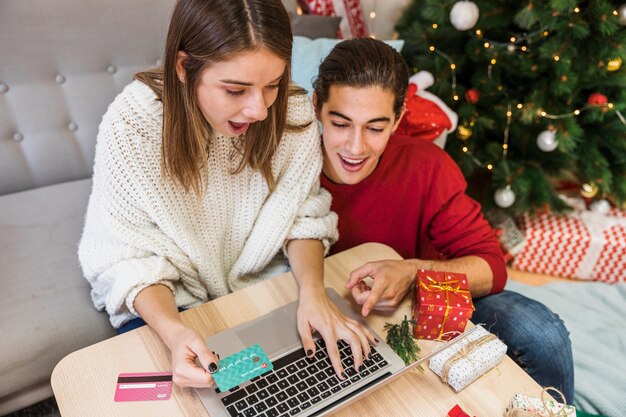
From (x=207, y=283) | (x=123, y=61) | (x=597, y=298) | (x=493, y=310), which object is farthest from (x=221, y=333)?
(x=597, y=298)

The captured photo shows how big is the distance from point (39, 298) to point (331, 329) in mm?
813

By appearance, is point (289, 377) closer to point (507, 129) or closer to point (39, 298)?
point (39, 298)

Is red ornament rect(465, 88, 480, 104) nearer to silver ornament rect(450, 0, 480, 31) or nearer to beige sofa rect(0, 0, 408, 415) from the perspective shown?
silver ornament rect(450, 0, 480, 31)

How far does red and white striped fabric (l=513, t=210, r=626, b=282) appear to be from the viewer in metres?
2.02

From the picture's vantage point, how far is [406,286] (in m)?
1.01

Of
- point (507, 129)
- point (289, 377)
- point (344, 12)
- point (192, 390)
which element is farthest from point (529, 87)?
point (192, 390)

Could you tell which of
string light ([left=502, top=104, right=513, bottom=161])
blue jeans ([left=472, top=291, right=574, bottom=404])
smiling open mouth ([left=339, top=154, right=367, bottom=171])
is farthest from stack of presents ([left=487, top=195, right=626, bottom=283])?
smiling open mouth ([left=339, top=154, right=367, bottom=171])

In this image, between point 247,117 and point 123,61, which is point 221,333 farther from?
point 123,61

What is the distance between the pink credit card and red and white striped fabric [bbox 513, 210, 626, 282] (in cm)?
171

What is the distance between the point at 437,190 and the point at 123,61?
1181 millimetres

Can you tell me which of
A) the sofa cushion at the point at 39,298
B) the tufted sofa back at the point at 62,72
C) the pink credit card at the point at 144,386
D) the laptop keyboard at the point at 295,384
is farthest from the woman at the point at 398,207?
the tufted sofa back at the point at 62,72

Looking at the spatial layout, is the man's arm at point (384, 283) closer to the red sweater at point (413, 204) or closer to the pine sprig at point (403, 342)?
the pine sprig at point (403, 342)

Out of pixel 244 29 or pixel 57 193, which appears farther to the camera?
pixel 57 193

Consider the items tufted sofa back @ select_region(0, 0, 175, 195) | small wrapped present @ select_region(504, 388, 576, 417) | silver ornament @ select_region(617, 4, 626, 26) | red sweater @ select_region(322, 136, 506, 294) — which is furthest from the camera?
silver ornament @ select_region(617, 4, 626, 26)
